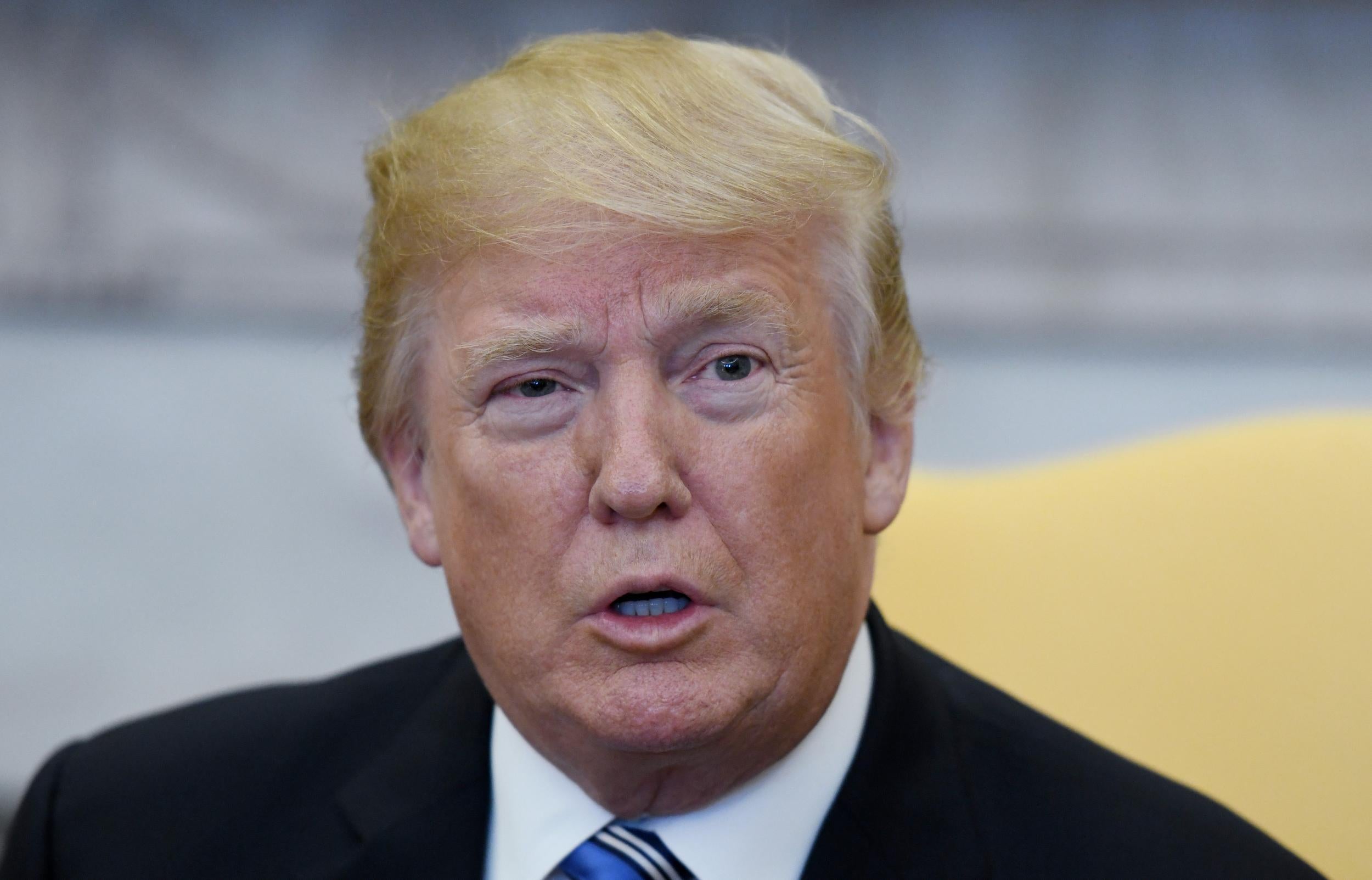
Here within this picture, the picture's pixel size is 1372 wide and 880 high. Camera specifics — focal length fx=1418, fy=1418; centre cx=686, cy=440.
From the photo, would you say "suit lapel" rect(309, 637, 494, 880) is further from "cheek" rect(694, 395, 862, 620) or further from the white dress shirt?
"cheek" rect(694, 395, 862, 620)

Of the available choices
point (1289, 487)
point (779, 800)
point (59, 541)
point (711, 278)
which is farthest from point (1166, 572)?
point (59, 541)

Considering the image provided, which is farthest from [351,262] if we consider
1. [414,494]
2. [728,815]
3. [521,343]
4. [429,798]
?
[728,815]

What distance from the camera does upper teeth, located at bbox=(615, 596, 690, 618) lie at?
4.01ft

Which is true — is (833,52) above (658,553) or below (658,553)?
above

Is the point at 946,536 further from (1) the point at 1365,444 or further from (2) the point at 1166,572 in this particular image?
(1) the point at 1365,444

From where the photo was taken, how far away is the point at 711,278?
4.10 feet

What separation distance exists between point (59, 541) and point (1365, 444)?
2685 millimetres

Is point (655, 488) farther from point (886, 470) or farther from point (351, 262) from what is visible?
point (351, 262)

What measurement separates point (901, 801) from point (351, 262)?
2016 millimetres

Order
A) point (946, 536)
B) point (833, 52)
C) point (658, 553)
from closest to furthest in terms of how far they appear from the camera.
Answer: point (658, 553) < point (946, 536) < point (833, 52)

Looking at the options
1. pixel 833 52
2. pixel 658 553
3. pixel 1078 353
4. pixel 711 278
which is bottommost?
pixel 658 553

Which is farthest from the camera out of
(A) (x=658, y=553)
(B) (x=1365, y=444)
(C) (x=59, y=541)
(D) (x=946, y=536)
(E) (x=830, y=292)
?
(C) (x=59, y=541)

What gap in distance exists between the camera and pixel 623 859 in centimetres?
135

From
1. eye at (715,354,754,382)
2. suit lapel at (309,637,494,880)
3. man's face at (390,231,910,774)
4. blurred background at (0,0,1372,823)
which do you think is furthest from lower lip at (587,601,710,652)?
blurred background at (0,0,1372,823)
